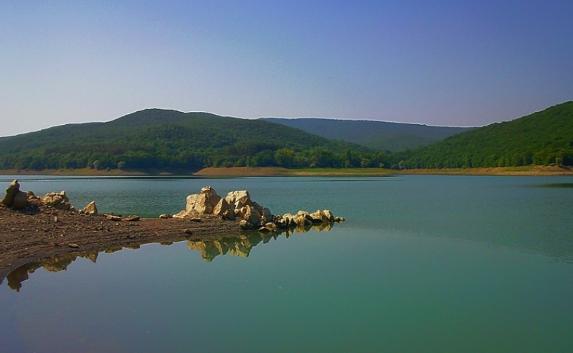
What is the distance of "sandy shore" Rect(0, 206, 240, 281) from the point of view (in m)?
17.3

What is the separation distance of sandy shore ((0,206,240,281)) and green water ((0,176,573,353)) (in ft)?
3.95

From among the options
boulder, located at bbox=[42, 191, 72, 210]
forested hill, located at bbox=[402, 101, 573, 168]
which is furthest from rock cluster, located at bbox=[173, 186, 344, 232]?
forested hill, located at bbox=[402, 101, 573, 168]

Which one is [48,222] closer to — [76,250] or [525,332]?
[76,250]

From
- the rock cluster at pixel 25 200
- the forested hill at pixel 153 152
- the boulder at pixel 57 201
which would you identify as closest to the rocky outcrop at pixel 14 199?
the rock cluster at pixel 25 200

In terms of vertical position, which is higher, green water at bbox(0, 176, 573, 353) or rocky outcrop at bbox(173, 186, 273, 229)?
rocky outcrop at bbox(173, 186, 273, 229)

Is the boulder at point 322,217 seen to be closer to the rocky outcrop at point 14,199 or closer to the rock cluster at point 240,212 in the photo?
the rock cluster at point 240,212

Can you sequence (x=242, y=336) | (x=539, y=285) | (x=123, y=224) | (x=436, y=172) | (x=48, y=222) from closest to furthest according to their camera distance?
(x=242, y=336), (x=539, y=285), (x=48, y=222), (x=123, y=224), (x=436, y=172)

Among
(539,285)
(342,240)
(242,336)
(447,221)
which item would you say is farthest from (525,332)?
(447,221)

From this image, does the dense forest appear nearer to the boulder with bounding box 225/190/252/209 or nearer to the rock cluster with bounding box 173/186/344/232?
the rock cluster with bounding box 173/186/344/232

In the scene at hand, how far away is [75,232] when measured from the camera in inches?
814

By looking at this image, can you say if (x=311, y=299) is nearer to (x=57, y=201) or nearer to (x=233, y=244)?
(x=233, y=244)

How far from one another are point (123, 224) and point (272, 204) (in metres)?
17.2

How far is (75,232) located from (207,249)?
5115 millimetres

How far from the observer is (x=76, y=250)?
18.7 meters
